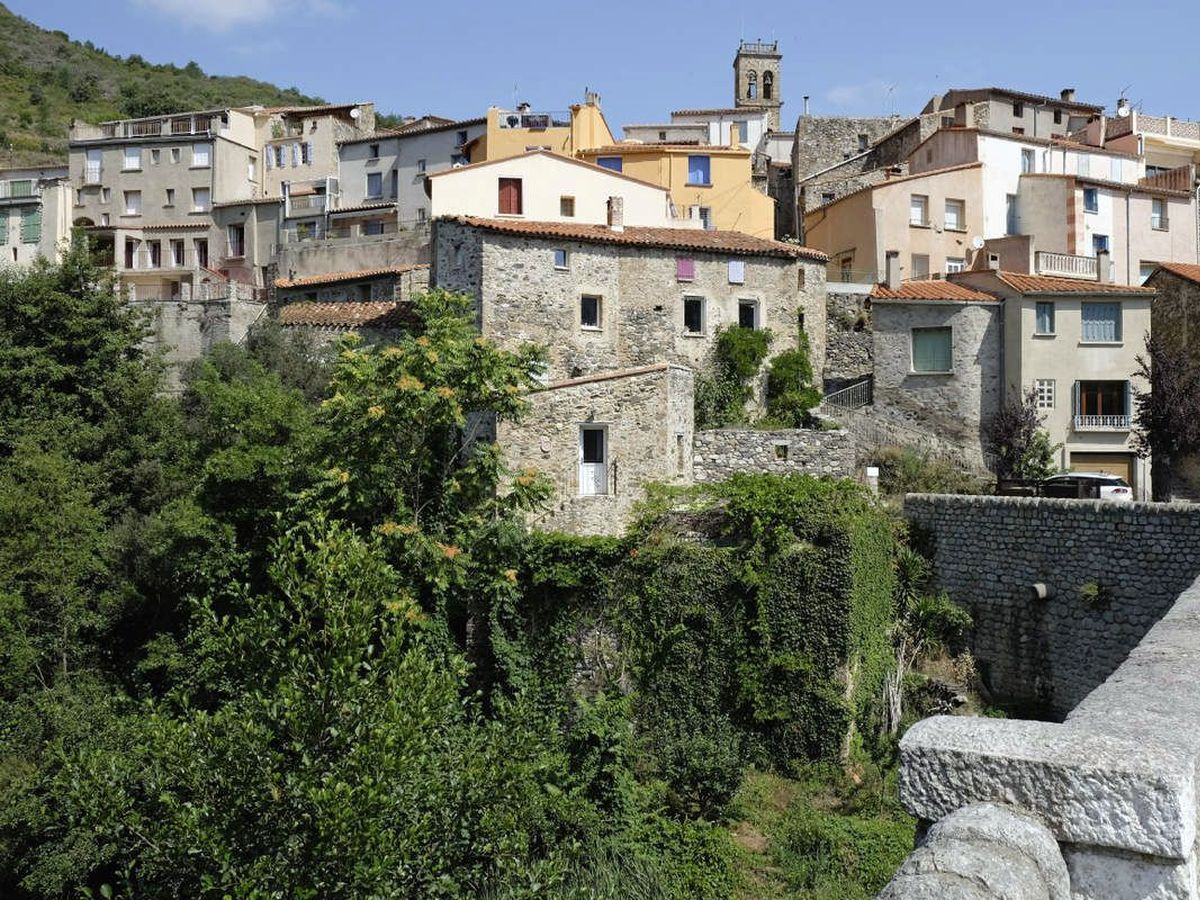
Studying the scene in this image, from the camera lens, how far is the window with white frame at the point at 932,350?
33031 millimetres

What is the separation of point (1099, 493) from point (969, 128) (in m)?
22.7

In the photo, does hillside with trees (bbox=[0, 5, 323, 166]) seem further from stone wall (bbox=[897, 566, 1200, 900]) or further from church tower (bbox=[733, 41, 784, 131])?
stone wall (bbox=[897, 566, 1200, 900])

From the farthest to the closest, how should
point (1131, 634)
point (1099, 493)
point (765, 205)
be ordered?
1. point (765, 205)
2. point (1099, 493)
3. point (1131, 634)

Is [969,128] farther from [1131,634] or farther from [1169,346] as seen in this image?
[1131,634]

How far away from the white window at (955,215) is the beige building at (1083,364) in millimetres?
10698

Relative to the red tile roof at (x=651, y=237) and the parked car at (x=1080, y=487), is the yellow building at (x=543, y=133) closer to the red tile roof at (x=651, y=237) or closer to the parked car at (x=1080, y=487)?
the red tile roof at (x=651, y=237)

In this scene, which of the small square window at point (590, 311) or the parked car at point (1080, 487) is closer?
the parked car at point (1080, 487)

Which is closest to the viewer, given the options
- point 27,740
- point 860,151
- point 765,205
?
point 27,740

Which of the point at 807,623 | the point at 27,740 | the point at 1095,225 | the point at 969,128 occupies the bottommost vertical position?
the point at 27,740

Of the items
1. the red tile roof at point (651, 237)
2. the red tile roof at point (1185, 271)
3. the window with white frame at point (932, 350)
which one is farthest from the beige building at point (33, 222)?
the red tile roof at point (1185, 271)

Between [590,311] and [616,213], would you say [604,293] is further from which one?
[616,213]

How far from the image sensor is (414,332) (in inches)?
1366

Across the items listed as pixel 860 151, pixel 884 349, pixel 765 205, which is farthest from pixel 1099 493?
pixel 860 151

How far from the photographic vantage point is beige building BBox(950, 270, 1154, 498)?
32312 mm
